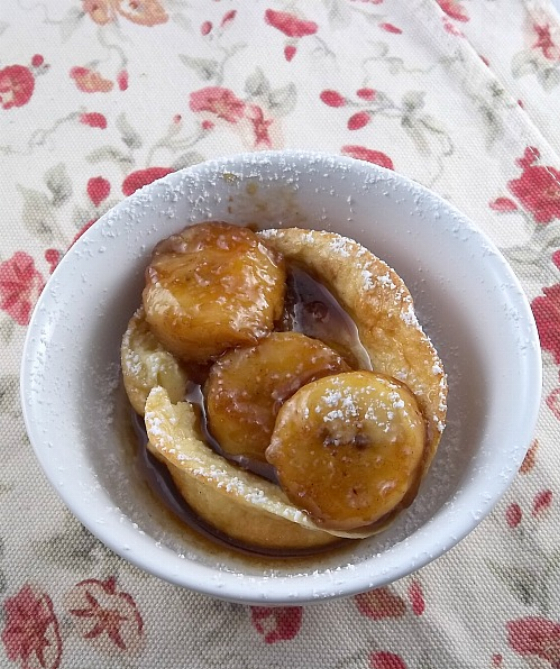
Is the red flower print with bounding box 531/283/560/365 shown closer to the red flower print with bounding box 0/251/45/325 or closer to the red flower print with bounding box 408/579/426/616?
the red flower print with bounding box 408/579/426/616

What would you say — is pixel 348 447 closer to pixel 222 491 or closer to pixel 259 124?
pixel 222 491

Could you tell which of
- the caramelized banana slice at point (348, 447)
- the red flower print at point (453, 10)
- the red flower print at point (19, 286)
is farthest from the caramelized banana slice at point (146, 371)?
the red flower print at point (453, 10)

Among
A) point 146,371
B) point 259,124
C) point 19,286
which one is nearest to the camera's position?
point 146,371

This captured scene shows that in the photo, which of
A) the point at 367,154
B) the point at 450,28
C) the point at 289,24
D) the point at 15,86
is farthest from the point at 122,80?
the point at 450,28

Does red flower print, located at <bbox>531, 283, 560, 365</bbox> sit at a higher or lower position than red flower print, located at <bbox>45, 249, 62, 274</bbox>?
higher

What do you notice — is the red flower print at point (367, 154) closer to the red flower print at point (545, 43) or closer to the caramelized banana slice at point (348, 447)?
the red flower print at point (545, 43)

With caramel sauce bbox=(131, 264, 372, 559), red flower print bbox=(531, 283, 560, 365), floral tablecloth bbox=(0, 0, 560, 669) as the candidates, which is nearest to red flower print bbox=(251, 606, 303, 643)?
floral tablecloth bbox=(0, 0, 560, 669)
